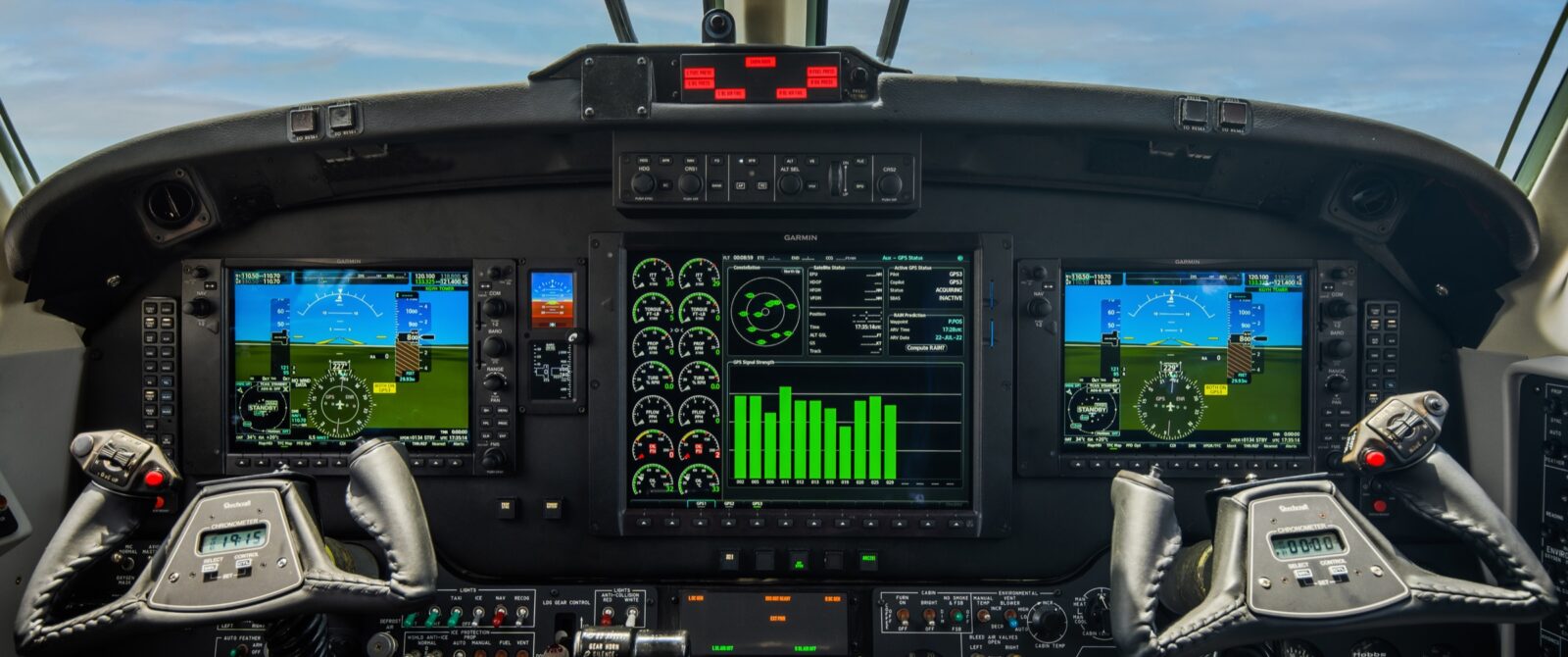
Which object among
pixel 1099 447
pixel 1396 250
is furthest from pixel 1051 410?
pixel 1396 250

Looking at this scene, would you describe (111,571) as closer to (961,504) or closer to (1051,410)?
(961,504)

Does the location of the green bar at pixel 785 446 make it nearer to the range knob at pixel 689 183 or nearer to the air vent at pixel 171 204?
the range knob at pixel 689 183

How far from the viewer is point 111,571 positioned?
2.54m

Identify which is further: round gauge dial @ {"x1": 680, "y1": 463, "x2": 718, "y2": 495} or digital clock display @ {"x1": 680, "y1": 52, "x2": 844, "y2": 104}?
round gauge dial @ {"x1": 680, "y1": 463, "x2": 718, "y2": 495}

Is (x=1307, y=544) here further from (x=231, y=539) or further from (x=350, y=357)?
(x=350, y=357)

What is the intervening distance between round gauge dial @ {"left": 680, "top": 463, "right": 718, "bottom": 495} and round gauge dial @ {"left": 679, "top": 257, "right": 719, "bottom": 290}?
46cm

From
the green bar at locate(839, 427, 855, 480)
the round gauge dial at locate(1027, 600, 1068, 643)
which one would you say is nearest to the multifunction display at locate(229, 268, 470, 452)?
the green bar at locate(839, 427, 855, 480)

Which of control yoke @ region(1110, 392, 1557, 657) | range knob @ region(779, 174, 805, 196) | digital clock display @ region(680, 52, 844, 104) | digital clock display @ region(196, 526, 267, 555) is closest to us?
control yoke @ region(1110, 392, 1557, 657)

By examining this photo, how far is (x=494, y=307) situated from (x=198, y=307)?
30.3 inches

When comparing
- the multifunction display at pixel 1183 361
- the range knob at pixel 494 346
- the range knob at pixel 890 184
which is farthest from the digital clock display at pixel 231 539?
the multifunction display at pixel 1183 361

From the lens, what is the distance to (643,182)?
2311mm

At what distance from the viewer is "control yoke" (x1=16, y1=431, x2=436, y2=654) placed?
1.85m

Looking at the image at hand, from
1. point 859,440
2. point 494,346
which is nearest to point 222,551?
point 494,346

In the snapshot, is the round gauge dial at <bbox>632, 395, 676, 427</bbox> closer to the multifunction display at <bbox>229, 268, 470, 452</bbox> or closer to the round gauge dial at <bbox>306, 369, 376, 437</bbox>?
the multifunction display at <bbox>229, 268, 470, 452</bbox>
